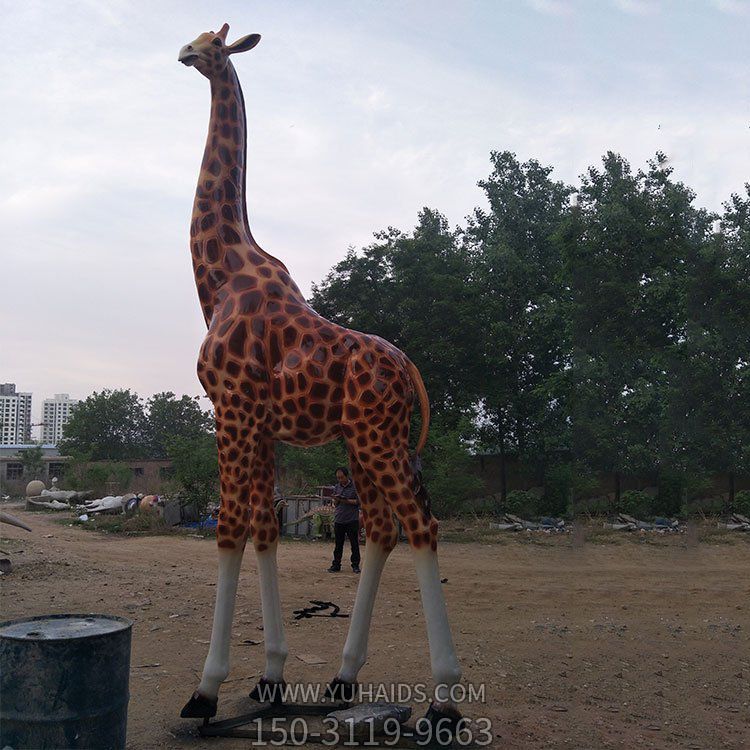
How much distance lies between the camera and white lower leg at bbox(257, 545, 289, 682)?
A: 4453mm

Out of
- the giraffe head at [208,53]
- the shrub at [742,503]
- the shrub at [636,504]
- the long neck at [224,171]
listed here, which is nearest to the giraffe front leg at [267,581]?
the long neck at [224,171]

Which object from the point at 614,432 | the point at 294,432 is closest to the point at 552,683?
the point at 294,432

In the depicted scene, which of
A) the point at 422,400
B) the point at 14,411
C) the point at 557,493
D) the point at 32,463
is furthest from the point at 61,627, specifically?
the point at 14,411

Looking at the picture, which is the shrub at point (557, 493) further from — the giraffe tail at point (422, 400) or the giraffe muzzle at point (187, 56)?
the giraffe muzzle at point (187, 56)

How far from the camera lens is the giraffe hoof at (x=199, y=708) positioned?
418 centimetres

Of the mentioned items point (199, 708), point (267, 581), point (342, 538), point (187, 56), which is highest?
point (187, 56)

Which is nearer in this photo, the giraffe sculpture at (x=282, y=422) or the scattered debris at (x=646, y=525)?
the giraffe sculpture at (x=282, y=422)

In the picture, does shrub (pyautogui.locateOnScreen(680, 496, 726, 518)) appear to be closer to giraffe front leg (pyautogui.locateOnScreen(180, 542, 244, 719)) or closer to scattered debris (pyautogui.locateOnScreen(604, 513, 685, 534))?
scattered debris (pyautogui.locateOnScreen(604, 513, 685, 534))

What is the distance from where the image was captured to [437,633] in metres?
3.99

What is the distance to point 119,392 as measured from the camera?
42469 millimetres

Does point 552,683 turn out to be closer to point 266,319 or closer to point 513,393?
point 266,319

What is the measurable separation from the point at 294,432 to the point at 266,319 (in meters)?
0.74

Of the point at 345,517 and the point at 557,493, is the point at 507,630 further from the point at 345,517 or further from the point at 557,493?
the point at 557,493

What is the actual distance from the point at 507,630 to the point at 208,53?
223 inches
